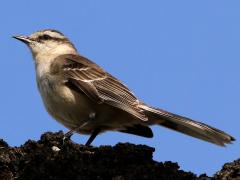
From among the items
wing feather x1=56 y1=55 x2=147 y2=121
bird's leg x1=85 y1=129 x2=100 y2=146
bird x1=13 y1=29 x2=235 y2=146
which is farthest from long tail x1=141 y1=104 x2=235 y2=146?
bird's leg x1=85 y1=129 x2=100 y2=146

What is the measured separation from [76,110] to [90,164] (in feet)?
8.94

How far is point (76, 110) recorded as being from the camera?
9.74 meters

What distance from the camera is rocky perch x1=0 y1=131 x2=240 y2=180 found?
6.81 meters

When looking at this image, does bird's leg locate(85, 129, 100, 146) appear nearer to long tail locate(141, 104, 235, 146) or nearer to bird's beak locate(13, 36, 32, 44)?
long tail locate(141, 104, 235, 146)

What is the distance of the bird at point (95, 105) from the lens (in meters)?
9.55

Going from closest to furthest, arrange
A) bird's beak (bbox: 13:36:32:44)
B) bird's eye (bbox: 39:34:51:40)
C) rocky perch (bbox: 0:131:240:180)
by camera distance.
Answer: rocky perch (bbox: 0:131:240:180), bird's beak (bbox: 13:36:32:44), bird's eye (bbox: 39:34:51:40)

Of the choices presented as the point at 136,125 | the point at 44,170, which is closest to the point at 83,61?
the point at 136,125

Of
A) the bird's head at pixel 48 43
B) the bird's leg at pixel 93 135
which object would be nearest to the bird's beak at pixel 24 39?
the bird's head at pixel 48 43

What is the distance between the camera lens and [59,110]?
31.8 ft

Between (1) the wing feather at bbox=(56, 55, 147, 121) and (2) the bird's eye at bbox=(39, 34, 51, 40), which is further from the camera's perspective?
(2) the bird's eye at bbox=(39, 34, 51, 40)

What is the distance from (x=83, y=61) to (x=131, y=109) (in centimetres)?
164

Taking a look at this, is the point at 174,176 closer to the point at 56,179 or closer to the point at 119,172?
the point at 119,172

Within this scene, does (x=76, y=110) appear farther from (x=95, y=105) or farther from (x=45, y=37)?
(x=45, y=37)

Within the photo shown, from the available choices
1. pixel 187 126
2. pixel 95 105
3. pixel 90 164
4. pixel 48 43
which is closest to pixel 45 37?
pixel 48 43
